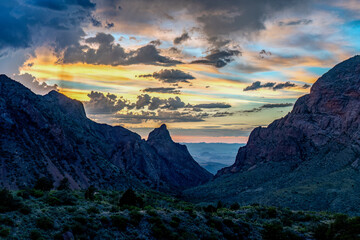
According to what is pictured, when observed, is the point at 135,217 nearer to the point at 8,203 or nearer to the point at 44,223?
the point at 44,223

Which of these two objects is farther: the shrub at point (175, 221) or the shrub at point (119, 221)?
the shrub at point (175, 221)

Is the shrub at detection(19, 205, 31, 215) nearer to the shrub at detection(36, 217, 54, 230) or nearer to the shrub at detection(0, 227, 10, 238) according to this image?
the shrub at detection(36, 217, 54, 230)

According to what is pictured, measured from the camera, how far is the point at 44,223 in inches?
1132

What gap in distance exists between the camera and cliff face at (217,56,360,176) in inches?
6038

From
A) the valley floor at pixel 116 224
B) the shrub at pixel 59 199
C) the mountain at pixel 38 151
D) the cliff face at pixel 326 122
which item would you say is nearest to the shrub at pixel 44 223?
the valley floor at pixel 116 224

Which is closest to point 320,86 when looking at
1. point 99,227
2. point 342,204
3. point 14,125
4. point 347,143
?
point 347,143

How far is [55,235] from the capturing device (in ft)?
90.8

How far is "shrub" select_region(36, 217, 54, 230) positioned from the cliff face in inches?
5469

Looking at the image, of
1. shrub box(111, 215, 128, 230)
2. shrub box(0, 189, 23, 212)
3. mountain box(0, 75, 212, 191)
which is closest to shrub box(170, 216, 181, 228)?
shrub box(111, 215, 128, 230)

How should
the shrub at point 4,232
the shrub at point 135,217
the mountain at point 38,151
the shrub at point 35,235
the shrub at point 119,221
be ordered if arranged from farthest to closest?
the mountain at point 38,151 < the shrub at point 135,217 < the shrub at point 119,221 < the shrub at point 35,235 < the shrub at point 4,232

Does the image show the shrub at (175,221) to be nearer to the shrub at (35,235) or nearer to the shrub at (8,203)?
the shrub at (35,235)

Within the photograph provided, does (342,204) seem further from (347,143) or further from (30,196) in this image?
(30,196)

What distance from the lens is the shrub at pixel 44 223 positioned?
28.5m

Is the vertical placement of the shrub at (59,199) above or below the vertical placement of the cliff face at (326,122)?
below
